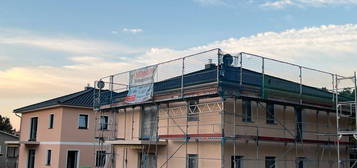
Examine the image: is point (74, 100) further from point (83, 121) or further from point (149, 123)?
point (149, 123)

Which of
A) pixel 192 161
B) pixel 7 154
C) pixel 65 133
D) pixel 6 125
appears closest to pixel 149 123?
pixel 192 161

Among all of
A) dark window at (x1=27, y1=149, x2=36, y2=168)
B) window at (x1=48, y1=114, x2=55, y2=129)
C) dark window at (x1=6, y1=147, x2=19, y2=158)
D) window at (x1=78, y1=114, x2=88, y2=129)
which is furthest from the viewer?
dark window at (x1=6, y1=147, x2=19, y2=158)

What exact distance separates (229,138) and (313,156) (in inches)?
254

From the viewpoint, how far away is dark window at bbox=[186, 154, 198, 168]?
18.6 metres

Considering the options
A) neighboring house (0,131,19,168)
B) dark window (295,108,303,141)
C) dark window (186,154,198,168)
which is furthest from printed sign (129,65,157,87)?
neighboring house (0,131,19,168)

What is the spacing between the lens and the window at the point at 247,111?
60.0 feet

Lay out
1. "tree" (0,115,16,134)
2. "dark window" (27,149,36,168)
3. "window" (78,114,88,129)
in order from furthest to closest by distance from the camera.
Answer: "tree" (0,115,16,134) → "dark window" (27,149,36,168) → "window" (78,114,88,129)

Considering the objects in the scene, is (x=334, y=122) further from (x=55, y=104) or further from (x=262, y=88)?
(x=55, y=104)

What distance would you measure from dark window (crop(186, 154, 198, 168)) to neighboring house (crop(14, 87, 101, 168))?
44.2 ft

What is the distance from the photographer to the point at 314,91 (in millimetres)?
21797

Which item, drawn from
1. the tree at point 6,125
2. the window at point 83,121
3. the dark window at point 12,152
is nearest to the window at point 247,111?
the window at point 83,121

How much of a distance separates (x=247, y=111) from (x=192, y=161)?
3242 millimetres

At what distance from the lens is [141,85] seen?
21.4 meters

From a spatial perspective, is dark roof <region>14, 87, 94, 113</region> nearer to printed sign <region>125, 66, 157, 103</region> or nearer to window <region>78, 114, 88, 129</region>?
window <region>78, 114, 88, 129</region>
